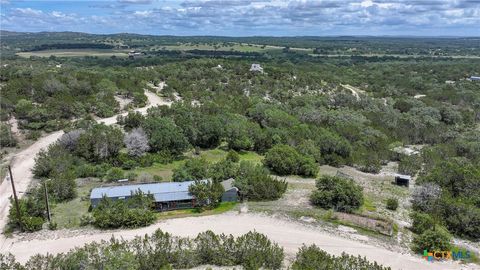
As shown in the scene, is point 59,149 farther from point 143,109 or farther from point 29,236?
point 143,109

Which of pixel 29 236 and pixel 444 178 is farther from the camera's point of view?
pixel 444 178

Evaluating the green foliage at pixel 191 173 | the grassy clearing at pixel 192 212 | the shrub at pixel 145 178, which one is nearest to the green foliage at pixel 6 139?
the shrub at pixel 145 178

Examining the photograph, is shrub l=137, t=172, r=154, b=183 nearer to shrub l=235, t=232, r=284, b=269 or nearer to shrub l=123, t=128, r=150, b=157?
shrub l=123, t=128, r=150, b=157

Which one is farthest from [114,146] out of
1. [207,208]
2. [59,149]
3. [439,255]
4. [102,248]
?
[439,255]

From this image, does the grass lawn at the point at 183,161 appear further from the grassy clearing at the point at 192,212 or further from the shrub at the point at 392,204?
the shrub at the point at 392,204

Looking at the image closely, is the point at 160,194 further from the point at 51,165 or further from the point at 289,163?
the point at 289,163

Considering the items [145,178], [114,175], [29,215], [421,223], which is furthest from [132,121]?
[421,223]
